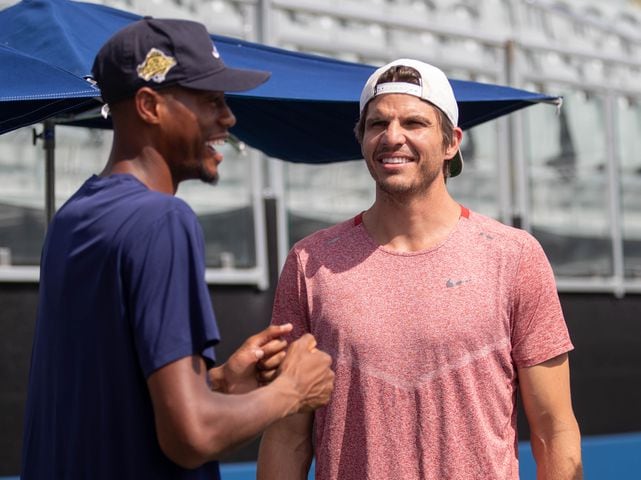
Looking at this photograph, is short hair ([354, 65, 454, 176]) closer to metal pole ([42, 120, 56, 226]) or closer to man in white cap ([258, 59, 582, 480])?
man in white cap ([258, 59, 582, 480])

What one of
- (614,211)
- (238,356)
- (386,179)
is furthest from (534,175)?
(238,356)

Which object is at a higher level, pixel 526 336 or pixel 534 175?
pixel 534 175

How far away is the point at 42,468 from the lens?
2180mm

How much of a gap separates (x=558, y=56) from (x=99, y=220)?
22.8 ft

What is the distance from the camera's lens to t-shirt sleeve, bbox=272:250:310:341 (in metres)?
3.03

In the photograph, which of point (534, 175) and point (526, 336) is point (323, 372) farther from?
point (534, 175)

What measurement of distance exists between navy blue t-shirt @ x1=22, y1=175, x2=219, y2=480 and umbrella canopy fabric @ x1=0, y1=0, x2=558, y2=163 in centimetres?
174

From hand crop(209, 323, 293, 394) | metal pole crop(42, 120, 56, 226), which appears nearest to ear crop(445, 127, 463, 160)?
hand crop(209, 323, 293, 394)

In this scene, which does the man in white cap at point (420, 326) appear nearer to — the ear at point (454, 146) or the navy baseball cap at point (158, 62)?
the ear at point (454, 146)

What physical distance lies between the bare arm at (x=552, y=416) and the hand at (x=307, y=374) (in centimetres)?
76

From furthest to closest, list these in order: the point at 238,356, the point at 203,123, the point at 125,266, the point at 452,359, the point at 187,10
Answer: the point at 187,10, the point at 452,359, the point at 238,356, the point at 203,123, the point at 125,266

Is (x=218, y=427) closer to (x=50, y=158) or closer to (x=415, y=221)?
(x=415, y=221)

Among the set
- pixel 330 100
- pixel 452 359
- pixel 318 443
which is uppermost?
pixel 330 100

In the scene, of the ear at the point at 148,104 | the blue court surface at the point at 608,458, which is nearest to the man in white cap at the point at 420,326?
the ear at the point at 148,104
